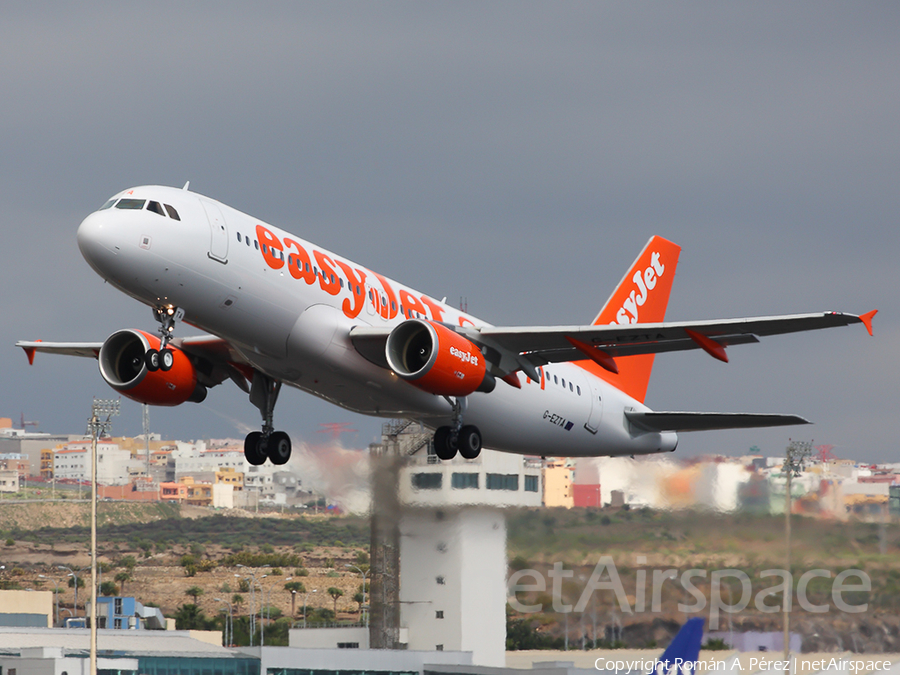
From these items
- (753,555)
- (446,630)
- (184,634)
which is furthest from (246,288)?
(184,634)

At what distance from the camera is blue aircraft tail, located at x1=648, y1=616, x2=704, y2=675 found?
35.4 m

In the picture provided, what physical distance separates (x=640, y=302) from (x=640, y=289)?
497 millimetres

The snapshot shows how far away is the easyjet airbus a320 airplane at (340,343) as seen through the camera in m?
→ 28.8

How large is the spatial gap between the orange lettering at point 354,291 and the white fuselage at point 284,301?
0.13 ft

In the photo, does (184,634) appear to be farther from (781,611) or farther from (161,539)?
(161,539)

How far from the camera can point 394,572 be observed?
2415 inches

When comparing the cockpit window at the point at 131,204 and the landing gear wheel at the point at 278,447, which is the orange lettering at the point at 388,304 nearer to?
the landing gear wheel at the point at 278,447

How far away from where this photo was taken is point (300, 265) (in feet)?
102

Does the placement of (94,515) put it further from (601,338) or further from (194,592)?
→ (194,592)

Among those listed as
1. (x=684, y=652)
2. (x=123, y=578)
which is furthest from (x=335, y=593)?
(x=684, y=652)

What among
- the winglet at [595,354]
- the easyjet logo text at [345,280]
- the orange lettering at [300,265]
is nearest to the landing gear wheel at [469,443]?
the easyjet logo text at [345,280]

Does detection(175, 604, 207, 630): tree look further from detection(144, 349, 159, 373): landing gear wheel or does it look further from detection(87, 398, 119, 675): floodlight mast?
detection(144, 349, 159, 373): landing gear wheel

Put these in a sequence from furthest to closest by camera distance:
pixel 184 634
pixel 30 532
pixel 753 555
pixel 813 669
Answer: pixel 30 532 → pixel 184 634 → pixel 753 555 → pixel 813 669

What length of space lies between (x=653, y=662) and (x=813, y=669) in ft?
16.9
